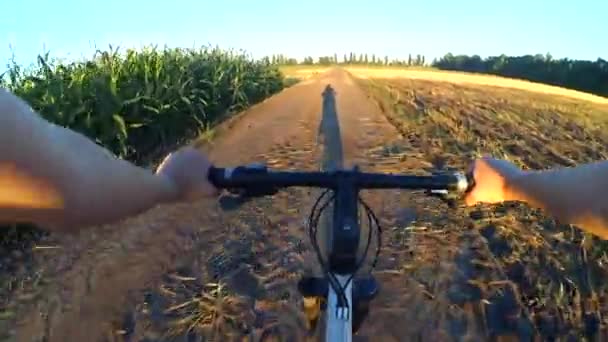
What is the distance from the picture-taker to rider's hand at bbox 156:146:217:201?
3.03 metres

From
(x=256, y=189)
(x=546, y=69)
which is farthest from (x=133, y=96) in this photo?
(x=546, y=69)

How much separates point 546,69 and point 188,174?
53265mm

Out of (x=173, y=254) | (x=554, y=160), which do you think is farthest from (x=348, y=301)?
(x=554, y=160)

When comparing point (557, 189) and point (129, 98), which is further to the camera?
point (129, 98)

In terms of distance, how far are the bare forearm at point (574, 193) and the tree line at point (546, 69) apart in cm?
5010

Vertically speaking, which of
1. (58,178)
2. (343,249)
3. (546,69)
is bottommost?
(546,69)

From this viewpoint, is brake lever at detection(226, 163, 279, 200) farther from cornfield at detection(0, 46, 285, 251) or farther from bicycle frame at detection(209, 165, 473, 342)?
cornfield at detection(0, 46, 285, 251)

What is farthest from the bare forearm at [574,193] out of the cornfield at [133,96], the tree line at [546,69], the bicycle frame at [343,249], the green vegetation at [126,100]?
the tree line at [546,69]

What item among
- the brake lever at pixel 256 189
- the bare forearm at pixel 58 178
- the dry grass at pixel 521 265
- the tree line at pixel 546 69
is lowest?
the tree line at pixel 546 69

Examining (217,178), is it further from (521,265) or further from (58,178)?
(521,265)

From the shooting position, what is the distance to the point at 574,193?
2787 millimetres

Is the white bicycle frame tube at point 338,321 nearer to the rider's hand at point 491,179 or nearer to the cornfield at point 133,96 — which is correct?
the rider's hand at point 491,179

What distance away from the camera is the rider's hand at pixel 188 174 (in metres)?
3.03

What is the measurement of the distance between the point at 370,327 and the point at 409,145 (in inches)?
276
